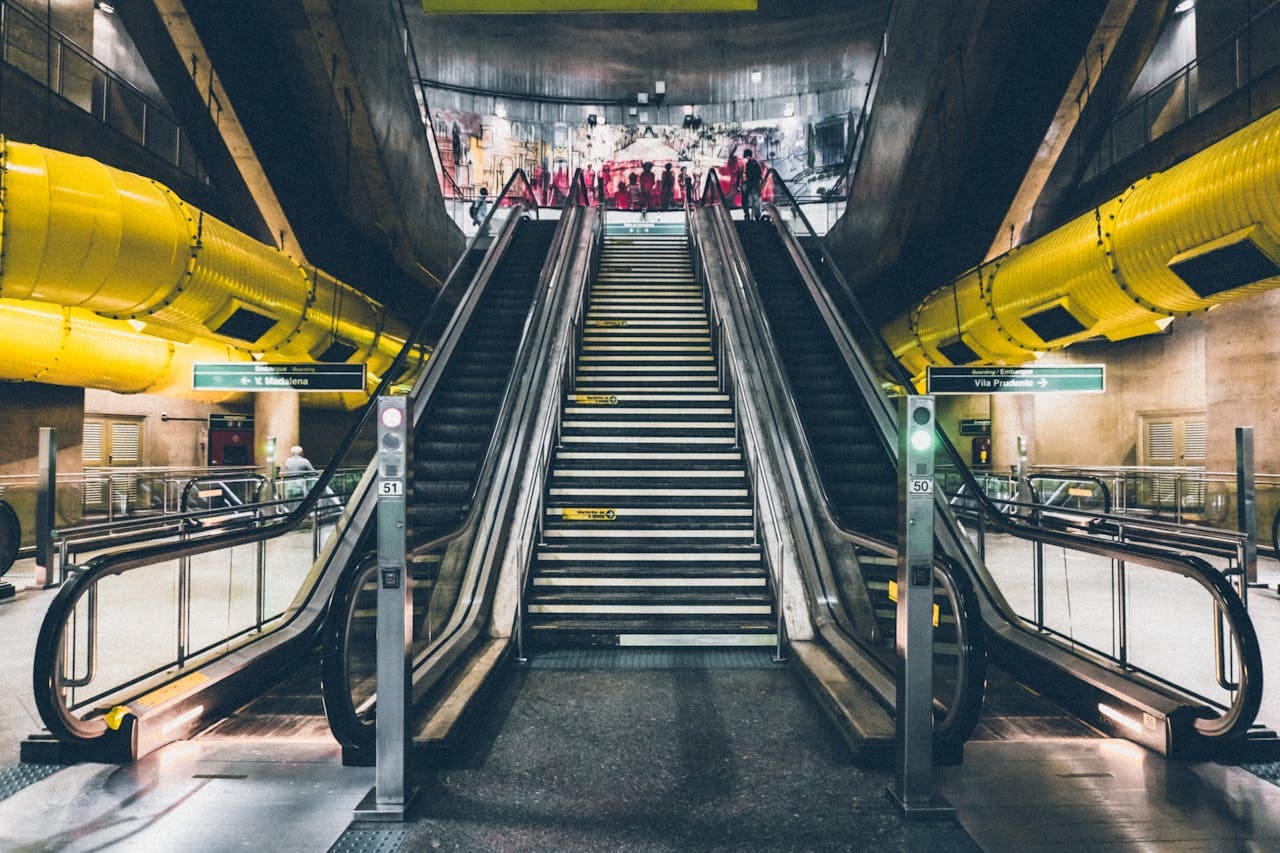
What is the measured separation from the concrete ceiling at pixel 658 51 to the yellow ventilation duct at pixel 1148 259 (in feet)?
43.0

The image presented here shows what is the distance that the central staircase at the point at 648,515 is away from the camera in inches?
210

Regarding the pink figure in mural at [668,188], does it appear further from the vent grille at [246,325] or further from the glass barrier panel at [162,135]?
the vent grille at [246,325]

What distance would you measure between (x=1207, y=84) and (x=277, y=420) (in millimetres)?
16649

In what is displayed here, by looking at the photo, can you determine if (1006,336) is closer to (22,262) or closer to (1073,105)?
(1073,105)

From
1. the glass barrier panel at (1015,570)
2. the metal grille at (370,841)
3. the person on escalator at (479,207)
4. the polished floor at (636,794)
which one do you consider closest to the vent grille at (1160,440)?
the glass barrier panel at (1015,570)

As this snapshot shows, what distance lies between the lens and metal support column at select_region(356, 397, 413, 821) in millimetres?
2881

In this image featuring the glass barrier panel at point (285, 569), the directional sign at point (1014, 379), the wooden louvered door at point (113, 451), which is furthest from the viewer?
the wooden louvered door at point (113, 451)

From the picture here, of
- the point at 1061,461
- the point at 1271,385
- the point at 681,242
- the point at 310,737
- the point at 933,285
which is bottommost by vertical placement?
the point at 310,737

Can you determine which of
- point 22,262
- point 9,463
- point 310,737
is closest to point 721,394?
Answer: point 310,737

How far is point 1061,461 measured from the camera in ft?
56.9

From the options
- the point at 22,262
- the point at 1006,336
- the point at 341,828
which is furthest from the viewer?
the point at 1006,336

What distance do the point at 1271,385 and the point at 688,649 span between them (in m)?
9.41

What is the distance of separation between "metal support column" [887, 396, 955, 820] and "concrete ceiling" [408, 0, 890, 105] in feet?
64.3

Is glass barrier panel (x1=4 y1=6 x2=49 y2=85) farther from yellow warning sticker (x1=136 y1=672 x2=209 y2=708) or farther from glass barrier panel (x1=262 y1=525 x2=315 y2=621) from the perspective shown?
yellow warning sticker (x1=136 y1=672 x2=209 y2=708)
